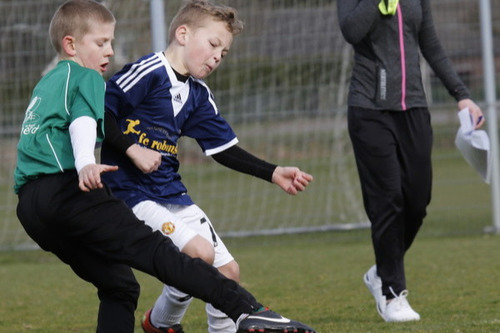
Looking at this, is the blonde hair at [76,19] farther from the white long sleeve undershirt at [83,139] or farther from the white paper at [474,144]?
the white paper at [474,144]

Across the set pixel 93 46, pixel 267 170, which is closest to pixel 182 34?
pixel 93 46

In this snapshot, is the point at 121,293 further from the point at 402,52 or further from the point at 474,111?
the point at 474,111

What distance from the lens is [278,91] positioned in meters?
10.4

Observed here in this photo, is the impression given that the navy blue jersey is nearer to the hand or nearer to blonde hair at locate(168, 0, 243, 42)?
blonde hair at locate(168, 0, 243, 42)

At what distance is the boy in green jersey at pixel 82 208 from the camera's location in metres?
3.77

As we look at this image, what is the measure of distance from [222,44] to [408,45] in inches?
56.1

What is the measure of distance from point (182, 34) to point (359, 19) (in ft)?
3.82

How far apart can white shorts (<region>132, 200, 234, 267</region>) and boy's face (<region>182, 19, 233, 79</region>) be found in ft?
2.06

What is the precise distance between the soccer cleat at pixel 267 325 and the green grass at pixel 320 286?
1.33 m

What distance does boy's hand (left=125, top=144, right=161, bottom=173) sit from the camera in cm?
403

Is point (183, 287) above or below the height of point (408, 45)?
below

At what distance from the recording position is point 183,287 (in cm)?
380

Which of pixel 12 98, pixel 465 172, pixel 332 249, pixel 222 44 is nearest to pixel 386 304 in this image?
pixel 222 44

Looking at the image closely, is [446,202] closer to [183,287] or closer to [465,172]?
[465,172]
